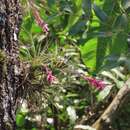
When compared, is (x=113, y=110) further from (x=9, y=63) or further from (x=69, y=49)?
(x=9, y=63)

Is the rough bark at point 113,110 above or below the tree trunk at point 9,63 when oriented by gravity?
below

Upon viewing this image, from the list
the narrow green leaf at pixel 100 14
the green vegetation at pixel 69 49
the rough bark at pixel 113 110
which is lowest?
the rough bark at pixel 113 110

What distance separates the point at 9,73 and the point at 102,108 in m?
1.72

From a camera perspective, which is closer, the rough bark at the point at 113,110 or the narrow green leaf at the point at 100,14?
the narrow green leaf at the point at 100,14

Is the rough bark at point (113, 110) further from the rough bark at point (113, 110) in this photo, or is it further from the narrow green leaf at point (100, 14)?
the narrow green leaf at point (100, 14)

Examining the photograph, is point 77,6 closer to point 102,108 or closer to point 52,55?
point 52,55

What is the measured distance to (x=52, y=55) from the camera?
170 centimetres

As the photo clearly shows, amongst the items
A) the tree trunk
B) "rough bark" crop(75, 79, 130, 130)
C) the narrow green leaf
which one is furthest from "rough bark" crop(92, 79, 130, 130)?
the tree trunk

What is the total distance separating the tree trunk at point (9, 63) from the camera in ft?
4.43

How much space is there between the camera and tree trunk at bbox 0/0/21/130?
1.35m

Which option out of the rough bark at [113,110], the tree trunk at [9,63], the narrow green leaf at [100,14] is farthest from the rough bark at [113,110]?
the tree trunk at [9,63]

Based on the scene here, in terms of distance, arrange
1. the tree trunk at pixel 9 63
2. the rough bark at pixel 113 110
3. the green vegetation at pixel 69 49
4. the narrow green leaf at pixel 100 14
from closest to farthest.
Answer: the tree trunk at pixel 9 63, the green vegetation at pixel 69 49, the narrow green leaf at pixel 100 14, the rough bark at pixel 113 110

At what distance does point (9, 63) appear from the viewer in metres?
1.39

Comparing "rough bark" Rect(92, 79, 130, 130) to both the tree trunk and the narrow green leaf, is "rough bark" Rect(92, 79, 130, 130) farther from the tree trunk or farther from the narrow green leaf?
the tree trunk
